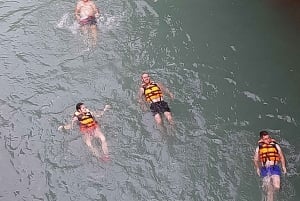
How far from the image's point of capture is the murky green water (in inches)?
478

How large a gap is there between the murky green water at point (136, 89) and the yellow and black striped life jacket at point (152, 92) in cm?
54

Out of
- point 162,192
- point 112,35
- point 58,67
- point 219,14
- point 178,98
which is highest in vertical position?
point 219,14

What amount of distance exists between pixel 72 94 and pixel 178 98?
3.14 meters

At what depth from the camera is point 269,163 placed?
11336 millimetres

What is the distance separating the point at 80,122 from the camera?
42.7ft

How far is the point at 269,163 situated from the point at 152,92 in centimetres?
372

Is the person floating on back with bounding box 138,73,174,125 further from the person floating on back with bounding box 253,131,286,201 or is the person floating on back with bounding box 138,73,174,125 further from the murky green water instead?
the person floating on back with bounding box 253,131,286,201

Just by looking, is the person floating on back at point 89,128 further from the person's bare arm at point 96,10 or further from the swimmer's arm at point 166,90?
the person's bare arm at point 96,10

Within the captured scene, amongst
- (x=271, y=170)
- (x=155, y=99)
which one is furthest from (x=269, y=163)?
(x=155, y=99)

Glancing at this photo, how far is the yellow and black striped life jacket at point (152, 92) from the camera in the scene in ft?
43.9

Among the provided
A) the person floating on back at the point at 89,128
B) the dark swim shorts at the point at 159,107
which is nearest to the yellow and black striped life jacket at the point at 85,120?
the person floating on back at the point at 89,128

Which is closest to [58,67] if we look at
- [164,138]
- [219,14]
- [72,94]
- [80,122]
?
[72,94]

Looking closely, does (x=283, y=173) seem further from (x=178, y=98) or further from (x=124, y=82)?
(x=124, y=82)

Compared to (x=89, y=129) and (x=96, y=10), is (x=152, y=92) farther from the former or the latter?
(x=96, y=10)
